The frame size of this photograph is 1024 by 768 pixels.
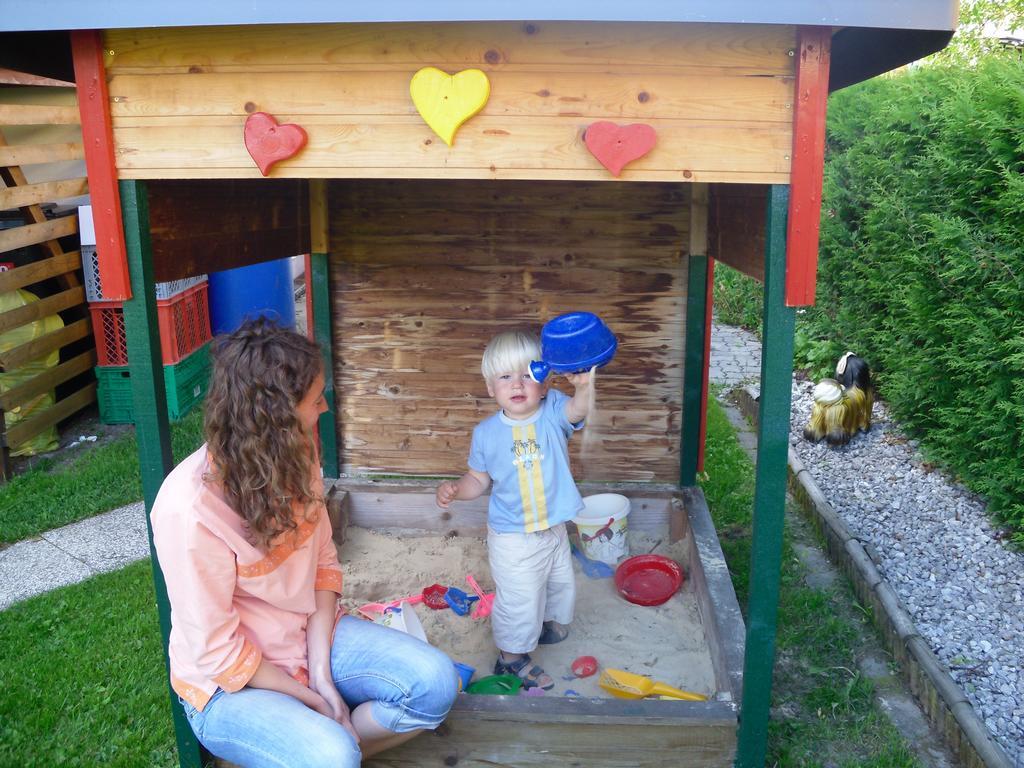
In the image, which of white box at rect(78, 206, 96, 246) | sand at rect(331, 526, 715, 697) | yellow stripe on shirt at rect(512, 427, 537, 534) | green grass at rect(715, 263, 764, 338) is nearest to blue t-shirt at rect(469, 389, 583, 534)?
yellow stripe on shirt at rect(512, 427, 537, 534)

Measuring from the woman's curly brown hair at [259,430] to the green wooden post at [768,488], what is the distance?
116 cm

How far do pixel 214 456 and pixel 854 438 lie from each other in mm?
4400

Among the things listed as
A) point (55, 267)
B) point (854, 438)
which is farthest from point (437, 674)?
point (55, 267)

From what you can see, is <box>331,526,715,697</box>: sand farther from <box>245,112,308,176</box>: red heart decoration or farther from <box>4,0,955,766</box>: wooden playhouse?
<box>245,112,308,176</box>: red heart decoration

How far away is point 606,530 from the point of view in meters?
3.73

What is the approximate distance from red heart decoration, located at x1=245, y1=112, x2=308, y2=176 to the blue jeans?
1.25 meters

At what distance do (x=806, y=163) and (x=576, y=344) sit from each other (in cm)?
94

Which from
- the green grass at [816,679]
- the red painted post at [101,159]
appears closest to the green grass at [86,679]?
the red painted post at [101,159]

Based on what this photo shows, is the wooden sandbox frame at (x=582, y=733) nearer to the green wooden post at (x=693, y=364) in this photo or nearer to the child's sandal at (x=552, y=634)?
the child's sandal at (x=552, y=634)

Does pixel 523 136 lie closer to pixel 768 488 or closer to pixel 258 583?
pixel 768 488

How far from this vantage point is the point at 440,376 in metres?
4.11

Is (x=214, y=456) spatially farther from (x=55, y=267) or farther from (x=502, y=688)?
(x=55, y=267)

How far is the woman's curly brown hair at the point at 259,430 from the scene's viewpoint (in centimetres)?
200

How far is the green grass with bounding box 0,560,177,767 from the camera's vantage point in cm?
274
